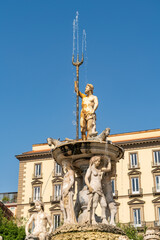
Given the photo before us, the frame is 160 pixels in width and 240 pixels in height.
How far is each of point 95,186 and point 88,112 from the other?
3.21 meters

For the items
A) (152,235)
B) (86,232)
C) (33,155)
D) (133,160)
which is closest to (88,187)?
(86,232)

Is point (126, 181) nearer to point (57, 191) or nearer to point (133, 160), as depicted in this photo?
point (133, 160)

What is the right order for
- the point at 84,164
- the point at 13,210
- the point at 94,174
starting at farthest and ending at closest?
1. the point at 13,210
2. the point at 84,164
3. the point at 94,174

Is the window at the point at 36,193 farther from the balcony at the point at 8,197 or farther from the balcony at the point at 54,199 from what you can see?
the balcony at the point at 8,197

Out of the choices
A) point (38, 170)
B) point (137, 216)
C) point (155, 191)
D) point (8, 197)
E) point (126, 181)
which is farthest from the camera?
point (8, 197)

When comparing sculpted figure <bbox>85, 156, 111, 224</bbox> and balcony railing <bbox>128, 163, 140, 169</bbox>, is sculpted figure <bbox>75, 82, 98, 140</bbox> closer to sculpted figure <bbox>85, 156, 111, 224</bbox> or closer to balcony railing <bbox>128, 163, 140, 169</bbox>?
sculpted figure <bbox>85, 156, 111, 224</bbox>

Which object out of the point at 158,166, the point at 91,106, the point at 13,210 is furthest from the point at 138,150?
the point at 91,106

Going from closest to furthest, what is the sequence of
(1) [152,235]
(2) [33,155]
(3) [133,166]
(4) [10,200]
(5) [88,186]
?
1. (1) [152,235]
2. (5) [88,186]
3. (3) [133,166]
4. (2) [33,155]
5. (4) [10,200]

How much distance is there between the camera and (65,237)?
1126 centimetres

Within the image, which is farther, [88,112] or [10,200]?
[10,200]

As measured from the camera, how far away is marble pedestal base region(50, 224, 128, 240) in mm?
11086

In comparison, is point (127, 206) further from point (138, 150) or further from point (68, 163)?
point (68, 163)

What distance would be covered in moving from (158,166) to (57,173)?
12615 mm

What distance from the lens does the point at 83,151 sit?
1268 centimetres
